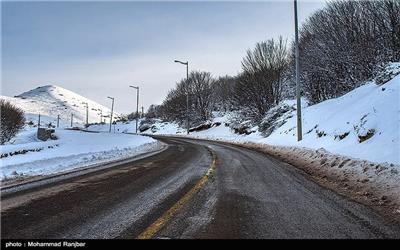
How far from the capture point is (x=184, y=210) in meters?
6.46

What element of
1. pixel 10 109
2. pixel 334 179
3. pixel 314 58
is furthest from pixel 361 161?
pixel 10 109

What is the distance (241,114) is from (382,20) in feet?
68.6

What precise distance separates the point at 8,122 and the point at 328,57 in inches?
1710

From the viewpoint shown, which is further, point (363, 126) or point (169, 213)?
point (363, 126)

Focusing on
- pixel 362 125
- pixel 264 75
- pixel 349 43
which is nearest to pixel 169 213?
pixel 362 125

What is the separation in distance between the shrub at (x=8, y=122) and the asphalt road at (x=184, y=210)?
46.6 metres

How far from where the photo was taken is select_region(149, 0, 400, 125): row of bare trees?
82.3 ft

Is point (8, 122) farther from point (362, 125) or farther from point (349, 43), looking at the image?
point (362, 125)

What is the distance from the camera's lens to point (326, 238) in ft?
16.4

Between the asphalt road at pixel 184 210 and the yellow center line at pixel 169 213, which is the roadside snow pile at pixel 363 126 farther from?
the yellow center line at pixel 169 213

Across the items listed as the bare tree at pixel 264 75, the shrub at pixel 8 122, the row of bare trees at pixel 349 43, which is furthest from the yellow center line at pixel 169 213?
the shrub at pixel 8 122

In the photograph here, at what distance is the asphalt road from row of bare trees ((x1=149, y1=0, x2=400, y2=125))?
59.1 feet

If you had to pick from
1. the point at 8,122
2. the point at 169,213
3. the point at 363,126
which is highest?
the point at 8,122

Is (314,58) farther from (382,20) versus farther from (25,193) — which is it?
(25,193)
